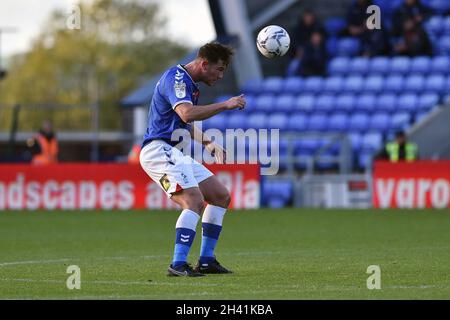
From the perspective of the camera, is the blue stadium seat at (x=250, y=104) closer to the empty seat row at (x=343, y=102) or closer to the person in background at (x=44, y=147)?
the empty seat row at (x=343, y=102)

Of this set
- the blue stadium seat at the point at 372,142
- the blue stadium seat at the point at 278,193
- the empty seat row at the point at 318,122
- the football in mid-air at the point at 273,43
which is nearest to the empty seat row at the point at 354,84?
the empty seat row at the point at 318,122

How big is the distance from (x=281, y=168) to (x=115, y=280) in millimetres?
18940

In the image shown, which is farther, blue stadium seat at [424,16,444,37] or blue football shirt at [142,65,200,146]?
blue stadium seat at [424,16,444,37]

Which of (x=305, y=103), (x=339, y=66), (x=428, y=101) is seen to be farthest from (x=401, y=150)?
(x=339, y=66)

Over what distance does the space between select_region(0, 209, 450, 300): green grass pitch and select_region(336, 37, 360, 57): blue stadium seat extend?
10.6m

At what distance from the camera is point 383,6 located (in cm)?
3347

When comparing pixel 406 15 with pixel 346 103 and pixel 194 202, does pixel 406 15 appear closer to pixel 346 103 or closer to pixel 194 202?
pixel 346 103

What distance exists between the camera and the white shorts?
11.5 metres

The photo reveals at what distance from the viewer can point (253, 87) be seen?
33531 mm

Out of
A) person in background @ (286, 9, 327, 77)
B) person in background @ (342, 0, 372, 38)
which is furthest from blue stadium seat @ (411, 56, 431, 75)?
person in background @ (286, 9, 327, 77)

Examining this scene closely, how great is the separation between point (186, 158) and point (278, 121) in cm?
2020

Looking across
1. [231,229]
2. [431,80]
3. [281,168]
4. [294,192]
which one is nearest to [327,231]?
[231,229]

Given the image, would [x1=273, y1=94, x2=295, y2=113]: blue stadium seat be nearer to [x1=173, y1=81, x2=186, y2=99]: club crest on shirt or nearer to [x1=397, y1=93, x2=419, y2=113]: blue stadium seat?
[x1=397, y1=93, x2=419, y2=113]: blue stadium seat
